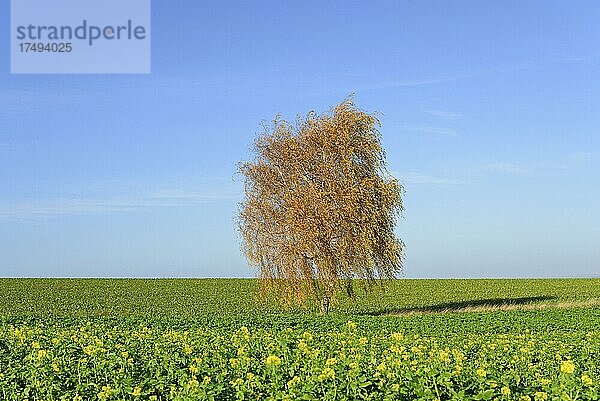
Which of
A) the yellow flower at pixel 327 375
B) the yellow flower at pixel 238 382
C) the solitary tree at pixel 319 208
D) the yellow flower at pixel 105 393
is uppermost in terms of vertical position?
the solitary tree at pixel 319 208

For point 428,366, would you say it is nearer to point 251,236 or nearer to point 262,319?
point 262,319

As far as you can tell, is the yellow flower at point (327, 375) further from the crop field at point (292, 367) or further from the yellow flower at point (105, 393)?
the yellow flower at point (105, 393)

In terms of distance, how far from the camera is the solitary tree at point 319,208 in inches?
1166

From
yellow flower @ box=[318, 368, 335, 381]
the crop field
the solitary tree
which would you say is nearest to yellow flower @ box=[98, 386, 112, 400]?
the crop field

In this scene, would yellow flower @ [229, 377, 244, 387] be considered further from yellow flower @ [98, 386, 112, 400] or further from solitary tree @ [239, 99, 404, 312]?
solitary tree @ [239, 99, 404, 312]

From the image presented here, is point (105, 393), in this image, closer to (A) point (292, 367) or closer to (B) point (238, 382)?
(B) point (238, 382)

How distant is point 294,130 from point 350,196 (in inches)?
156

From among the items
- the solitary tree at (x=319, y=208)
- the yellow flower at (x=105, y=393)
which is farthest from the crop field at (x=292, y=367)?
the solitary tree at (x=319, y=208)

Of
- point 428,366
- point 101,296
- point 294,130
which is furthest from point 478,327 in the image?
point 101,296

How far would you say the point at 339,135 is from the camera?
30.2 meters

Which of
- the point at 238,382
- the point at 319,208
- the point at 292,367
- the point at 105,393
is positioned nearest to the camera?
the point at 238,382

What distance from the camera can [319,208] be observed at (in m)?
29.5

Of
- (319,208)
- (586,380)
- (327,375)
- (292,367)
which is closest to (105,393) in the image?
(292,367)

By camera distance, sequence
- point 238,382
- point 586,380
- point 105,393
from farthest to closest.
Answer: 1. point 105,393
2. point 238,382
3. point 586,380
